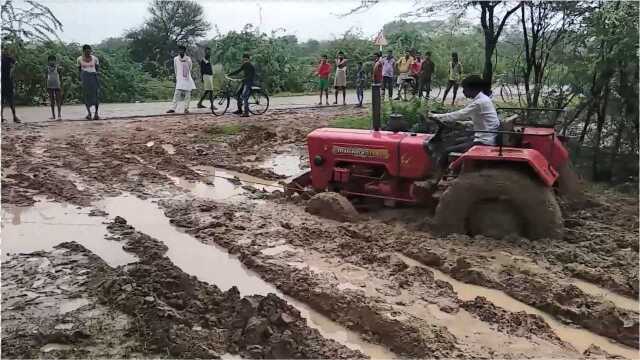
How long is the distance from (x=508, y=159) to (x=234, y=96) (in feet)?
33.4

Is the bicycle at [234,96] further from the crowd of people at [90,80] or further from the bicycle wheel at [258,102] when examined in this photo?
the crowd of people at [90,80]

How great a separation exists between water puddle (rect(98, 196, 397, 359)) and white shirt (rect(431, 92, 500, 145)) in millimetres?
2194

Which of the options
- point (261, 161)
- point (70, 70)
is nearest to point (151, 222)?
point (261, 161)

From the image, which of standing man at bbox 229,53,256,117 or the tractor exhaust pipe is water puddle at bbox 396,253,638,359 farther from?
standing man at bbox 229,53,256,117

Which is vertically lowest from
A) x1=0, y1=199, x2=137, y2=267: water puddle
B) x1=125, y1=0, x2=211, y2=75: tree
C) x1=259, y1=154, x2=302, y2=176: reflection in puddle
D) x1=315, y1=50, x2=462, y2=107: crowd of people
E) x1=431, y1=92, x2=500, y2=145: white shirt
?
x1=0, y1=199, x2=137, y2=267: water puddle

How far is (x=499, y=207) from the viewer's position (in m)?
5.53

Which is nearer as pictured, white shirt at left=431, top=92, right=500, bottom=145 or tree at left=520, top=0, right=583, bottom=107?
white shirt at left=431, top=92, right=500, bottom=145

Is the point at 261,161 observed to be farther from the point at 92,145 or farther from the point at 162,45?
the point at 162,45

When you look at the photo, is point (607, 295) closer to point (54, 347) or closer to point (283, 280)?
point (283, 280)

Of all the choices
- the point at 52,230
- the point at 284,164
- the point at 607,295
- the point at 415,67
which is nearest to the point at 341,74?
the point at 415,67

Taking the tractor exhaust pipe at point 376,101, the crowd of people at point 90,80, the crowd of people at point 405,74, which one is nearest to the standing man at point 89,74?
the crowd of people at point 90,80

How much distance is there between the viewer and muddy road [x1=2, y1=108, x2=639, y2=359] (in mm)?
3795

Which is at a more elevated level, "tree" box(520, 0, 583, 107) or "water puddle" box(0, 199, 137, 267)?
"tree" box(520, 0, 583, 107)

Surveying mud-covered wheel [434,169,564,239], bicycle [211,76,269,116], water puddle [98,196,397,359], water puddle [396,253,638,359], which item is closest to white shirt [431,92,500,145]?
mud-covered wheel [434,169,564,239]
